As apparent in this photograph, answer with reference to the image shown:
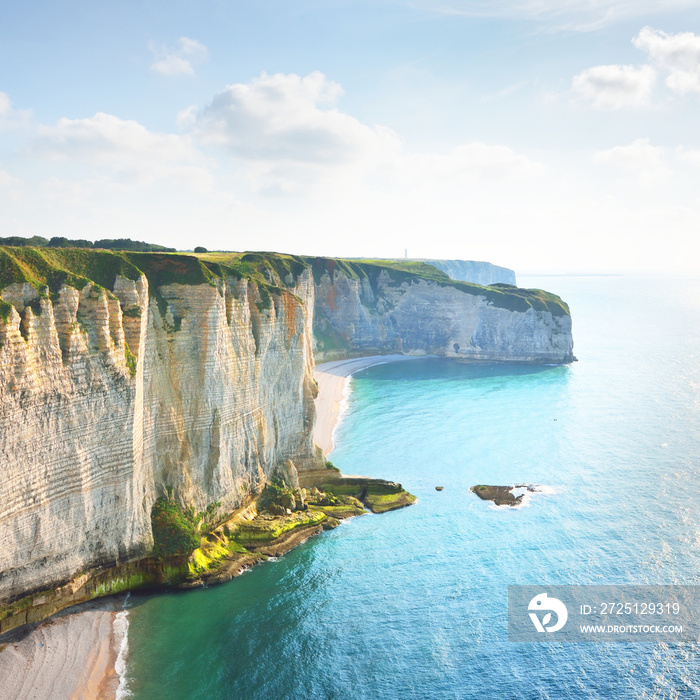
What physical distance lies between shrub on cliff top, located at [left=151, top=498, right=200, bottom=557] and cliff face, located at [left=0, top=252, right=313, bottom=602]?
76 cm

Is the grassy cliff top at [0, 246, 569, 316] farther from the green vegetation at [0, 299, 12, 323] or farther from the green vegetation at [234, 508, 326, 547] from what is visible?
the green vegetation at [234, 508, 326, 547]

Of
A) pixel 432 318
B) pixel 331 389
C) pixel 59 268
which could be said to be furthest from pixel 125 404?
pixel 432 318

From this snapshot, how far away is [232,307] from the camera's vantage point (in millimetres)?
46188

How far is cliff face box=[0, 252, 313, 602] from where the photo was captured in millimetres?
30500

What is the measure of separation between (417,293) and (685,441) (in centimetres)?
7615

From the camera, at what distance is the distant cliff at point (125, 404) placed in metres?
30.8

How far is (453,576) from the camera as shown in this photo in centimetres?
4056

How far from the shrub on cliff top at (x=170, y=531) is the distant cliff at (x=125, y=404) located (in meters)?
0.61

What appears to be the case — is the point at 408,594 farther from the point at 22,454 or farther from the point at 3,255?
the point at 3,255

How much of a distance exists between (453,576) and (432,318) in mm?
100327

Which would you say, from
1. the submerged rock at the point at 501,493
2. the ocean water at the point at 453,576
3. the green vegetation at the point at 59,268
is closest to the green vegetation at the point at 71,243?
the green vegetation at the point at 59,268

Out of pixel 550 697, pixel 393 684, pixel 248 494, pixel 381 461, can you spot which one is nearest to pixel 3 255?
pixel 248 494

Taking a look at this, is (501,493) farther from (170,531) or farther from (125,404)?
(125,404)

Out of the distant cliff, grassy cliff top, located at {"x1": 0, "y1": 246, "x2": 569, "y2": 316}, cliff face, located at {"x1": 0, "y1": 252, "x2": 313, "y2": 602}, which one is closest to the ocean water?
the distant cliff
